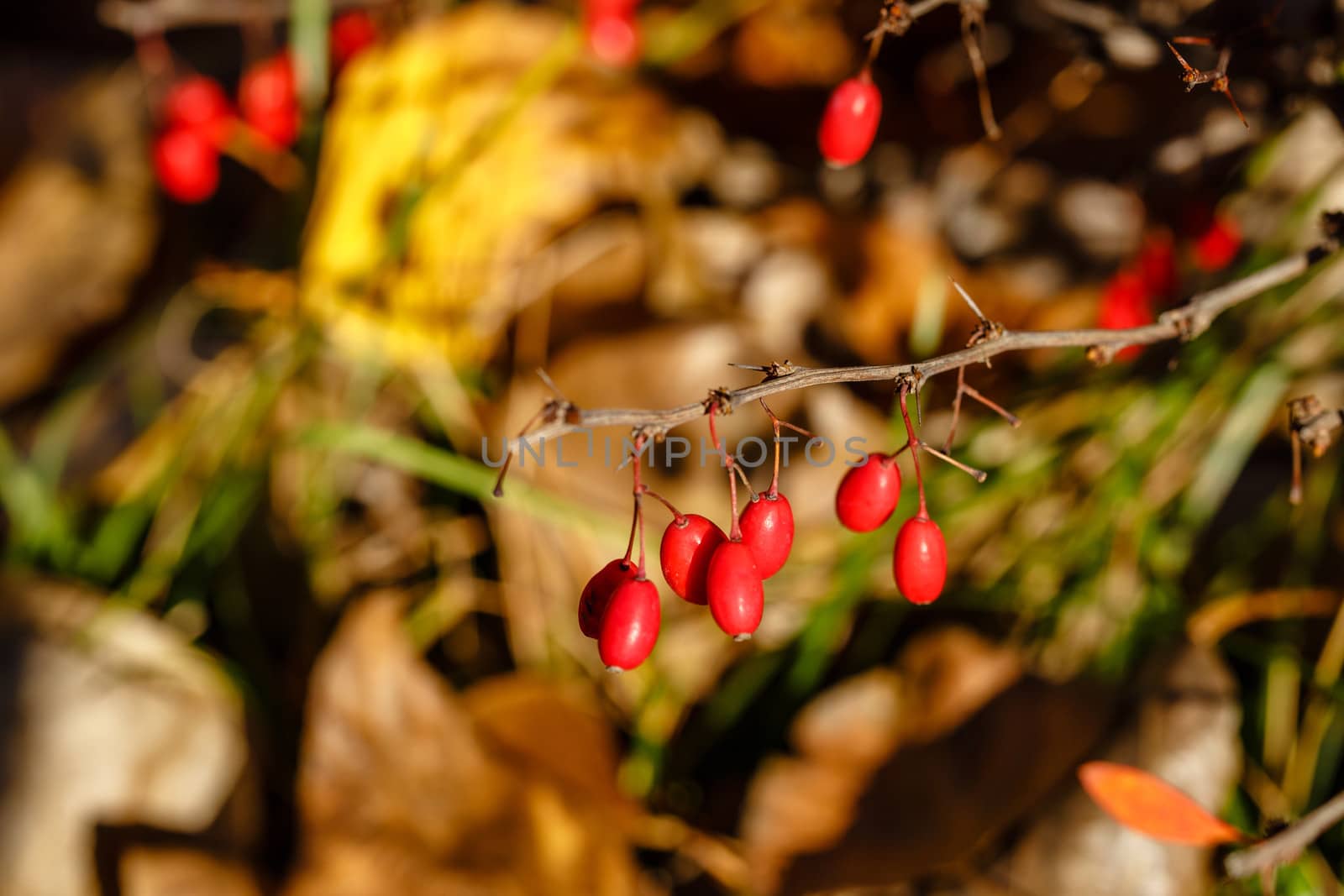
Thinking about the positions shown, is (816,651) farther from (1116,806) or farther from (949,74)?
(949,74)

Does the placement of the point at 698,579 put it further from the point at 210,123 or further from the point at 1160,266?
the point at 210,123

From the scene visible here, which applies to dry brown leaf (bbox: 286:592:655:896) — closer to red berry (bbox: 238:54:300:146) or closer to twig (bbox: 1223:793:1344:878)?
twig (bbox: 1223:793:1344:878)

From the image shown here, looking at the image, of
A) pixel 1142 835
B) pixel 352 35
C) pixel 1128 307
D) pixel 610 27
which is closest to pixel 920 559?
pixel 1142 835

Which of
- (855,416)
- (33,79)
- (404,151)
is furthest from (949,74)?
(33,79)

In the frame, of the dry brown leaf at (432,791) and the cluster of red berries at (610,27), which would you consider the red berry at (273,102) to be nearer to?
the cluster of red berries at (610,27)

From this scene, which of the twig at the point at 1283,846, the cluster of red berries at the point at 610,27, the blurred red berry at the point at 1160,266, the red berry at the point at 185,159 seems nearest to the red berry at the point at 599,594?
the twig at the point at 1283,846

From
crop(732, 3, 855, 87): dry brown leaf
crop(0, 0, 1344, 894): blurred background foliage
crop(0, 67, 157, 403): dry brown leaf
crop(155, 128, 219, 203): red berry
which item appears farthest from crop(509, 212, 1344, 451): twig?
crop(0, 67, 157, 403): dry brown leaf
